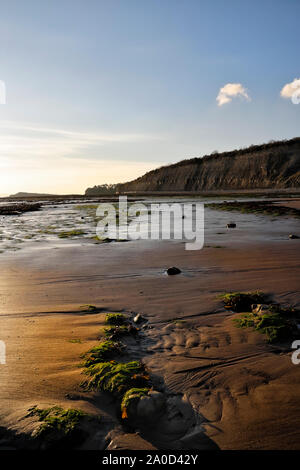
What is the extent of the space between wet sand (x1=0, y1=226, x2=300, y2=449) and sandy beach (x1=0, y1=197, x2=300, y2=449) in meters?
0.01

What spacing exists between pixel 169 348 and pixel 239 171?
7812cm

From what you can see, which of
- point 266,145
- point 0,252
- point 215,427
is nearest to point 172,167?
point 266,145

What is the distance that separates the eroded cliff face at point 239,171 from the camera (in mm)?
65250

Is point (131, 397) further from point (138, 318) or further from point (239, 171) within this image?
point (239, 171)

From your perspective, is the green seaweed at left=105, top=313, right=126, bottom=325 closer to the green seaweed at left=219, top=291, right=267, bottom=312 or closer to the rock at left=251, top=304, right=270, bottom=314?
the green seaweed at left=219, top=291, right=267, bottom=312

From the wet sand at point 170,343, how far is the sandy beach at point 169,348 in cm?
1

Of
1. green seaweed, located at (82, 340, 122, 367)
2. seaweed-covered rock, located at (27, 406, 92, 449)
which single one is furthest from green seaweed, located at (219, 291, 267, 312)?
seaweed-covered rock, located at (27, 406, 92, 449)

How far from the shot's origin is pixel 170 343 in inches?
136

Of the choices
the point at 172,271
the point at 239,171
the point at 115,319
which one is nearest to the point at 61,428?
the point at 115,319

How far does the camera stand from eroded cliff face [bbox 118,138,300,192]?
214ft

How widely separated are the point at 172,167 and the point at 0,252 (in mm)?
94835
